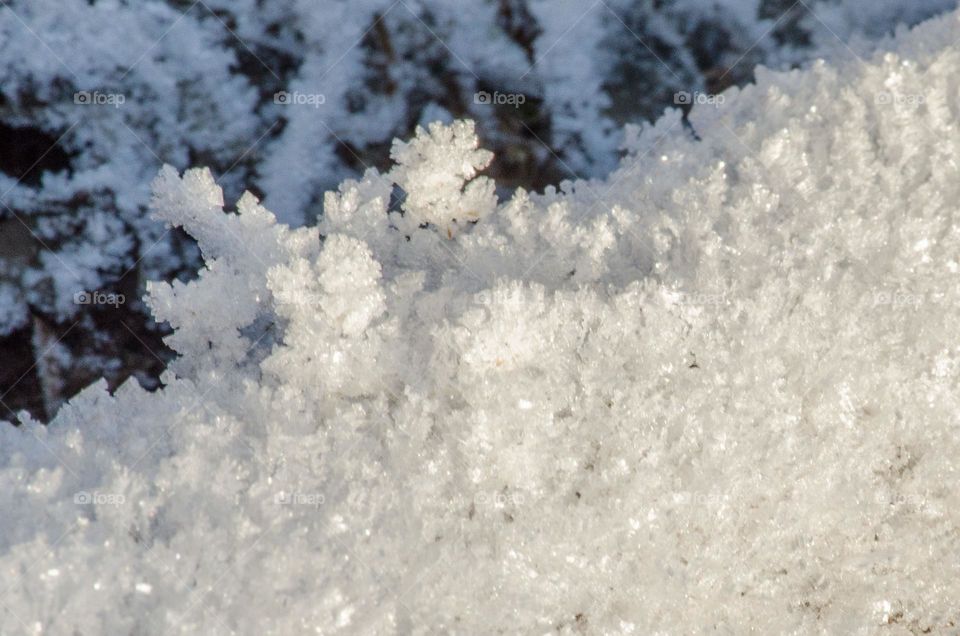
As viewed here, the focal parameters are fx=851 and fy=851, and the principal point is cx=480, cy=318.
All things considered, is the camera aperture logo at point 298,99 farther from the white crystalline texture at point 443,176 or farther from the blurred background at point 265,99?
the white crystalline texture at point 443,176

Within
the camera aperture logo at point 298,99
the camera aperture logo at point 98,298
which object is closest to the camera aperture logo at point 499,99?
the camera aperture logo at point 298,99

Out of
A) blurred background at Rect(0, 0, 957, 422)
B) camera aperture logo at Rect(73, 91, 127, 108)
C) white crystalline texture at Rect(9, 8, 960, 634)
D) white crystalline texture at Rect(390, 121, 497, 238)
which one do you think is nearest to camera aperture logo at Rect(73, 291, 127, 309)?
blurred background at Rect(0, 0, 957, 422)

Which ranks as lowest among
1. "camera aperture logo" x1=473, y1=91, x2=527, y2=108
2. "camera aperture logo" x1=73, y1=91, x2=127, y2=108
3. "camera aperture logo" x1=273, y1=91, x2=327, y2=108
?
"camera aperture logo" x1=73, y1=91, x2=127, y2=108

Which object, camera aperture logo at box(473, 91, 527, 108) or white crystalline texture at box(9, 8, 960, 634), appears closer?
white crystalline texture at box(9, 8, 960, 634)

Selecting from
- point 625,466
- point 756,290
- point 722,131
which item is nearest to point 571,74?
point 722,131

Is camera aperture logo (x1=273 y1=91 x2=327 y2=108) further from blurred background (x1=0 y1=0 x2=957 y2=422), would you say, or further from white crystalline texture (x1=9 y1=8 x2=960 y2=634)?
white crystalline texture (x1=9 y1=8 x2=960 y2=634)

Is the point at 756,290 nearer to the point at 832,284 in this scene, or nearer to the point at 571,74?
the point at 832,284

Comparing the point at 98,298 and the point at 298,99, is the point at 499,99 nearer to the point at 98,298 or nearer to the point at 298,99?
the point at 298,99
